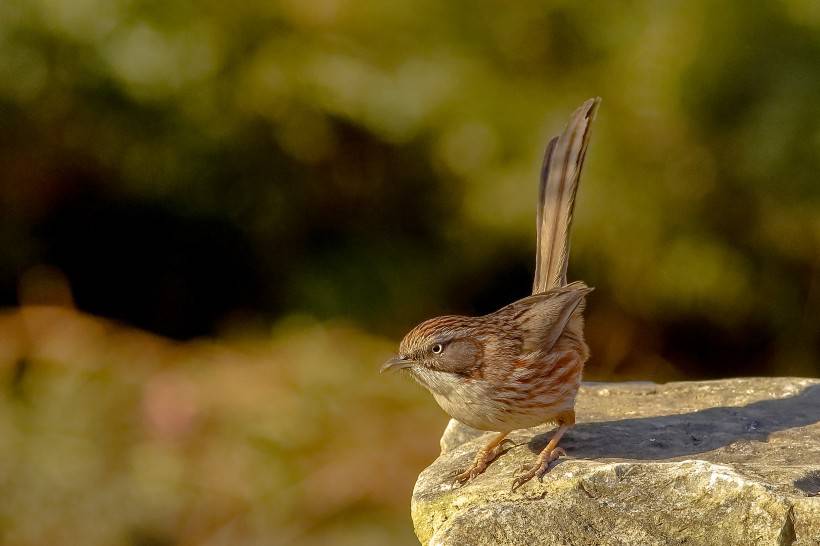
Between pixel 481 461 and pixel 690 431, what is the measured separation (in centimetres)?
78

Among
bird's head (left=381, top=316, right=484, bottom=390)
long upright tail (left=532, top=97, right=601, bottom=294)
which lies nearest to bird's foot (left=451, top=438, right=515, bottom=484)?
bird's head (left=381, top=316, right=484, bottom=390)

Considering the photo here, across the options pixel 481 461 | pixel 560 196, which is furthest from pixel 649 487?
pixel 560 196

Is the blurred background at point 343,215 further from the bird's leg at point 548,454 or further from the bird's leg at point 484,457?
the bird's leg at point 548,454

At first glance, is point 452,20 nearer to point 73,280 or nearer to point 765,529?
point 73,280

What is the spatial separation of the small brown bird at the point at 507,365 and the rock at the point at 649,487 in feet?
0.41

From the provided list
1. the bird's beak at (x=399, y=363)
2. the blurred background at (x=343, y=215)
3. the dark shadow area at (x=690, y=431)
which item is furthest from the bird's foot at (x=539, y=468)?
the blurred background at (x=343, y=215)

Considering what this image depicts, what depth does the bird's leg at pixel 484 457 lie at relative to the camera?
3986 millimetres

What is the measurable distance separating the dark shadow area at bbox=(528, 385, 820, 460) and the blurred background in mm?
2101

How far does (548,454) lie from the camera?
3.91 metres

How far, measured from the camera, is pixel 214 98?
7527 mm

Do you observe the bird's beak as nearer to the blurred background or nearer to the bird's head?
the bird's head

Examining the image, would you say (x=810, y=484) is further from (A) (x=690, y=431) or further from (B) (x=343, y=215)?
(B) (x=343, y=215)

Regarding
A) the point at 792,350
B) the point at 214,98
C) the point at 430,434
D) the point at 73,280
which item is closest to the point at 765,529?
the point at 430,434

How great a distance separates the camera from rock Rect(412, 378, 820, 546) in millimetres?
3441
